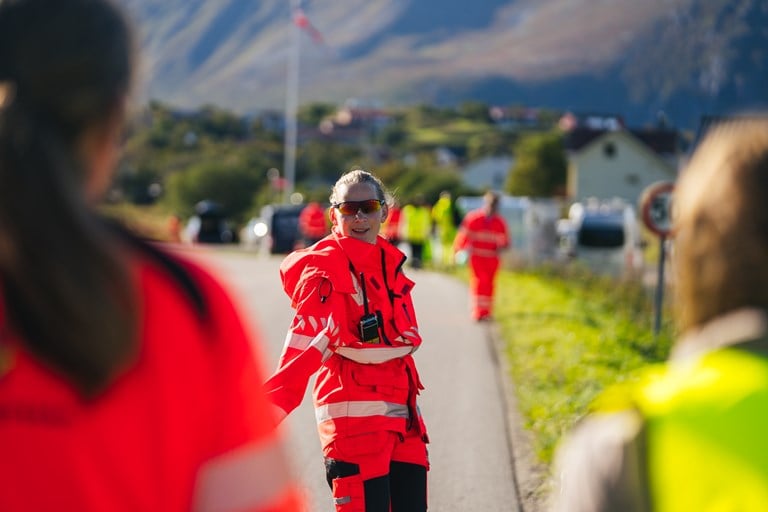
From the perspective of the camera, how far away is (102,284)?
1707 mm

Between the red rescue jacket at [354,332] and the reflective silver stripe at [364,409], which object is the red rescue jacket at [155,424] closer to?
the red rescue jacket at [354,332]

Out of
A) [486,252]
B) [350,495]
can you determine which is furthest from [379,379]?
[486,252]

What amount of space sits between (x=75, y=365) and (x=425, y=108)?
183248 millimetres

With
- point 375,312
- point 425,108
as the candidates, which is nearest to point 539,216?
point 375,312

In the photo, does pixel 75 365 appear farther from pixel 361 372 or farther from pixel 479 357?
pixel 479 357

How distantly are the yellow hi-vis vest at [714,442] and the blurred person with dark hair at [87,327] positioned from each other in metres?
0.62

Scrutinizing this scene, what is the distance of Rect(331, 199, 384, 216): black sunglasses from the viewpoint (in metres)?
5.16

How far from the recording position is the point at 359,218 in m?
5.11

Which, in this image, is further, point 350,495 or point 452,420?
point 452,420

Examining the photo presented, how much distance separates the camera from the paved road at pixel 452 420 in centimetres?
754

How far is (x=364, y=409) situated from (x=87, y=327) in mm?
3202

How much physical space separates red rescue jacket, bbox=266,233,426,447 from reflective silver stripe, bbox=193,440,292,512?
2777 mm

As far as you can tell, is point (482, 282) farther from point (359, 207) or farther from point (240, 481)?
point (240, 481)

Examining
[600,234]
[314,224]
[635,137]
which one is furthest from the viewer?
[635,137]
